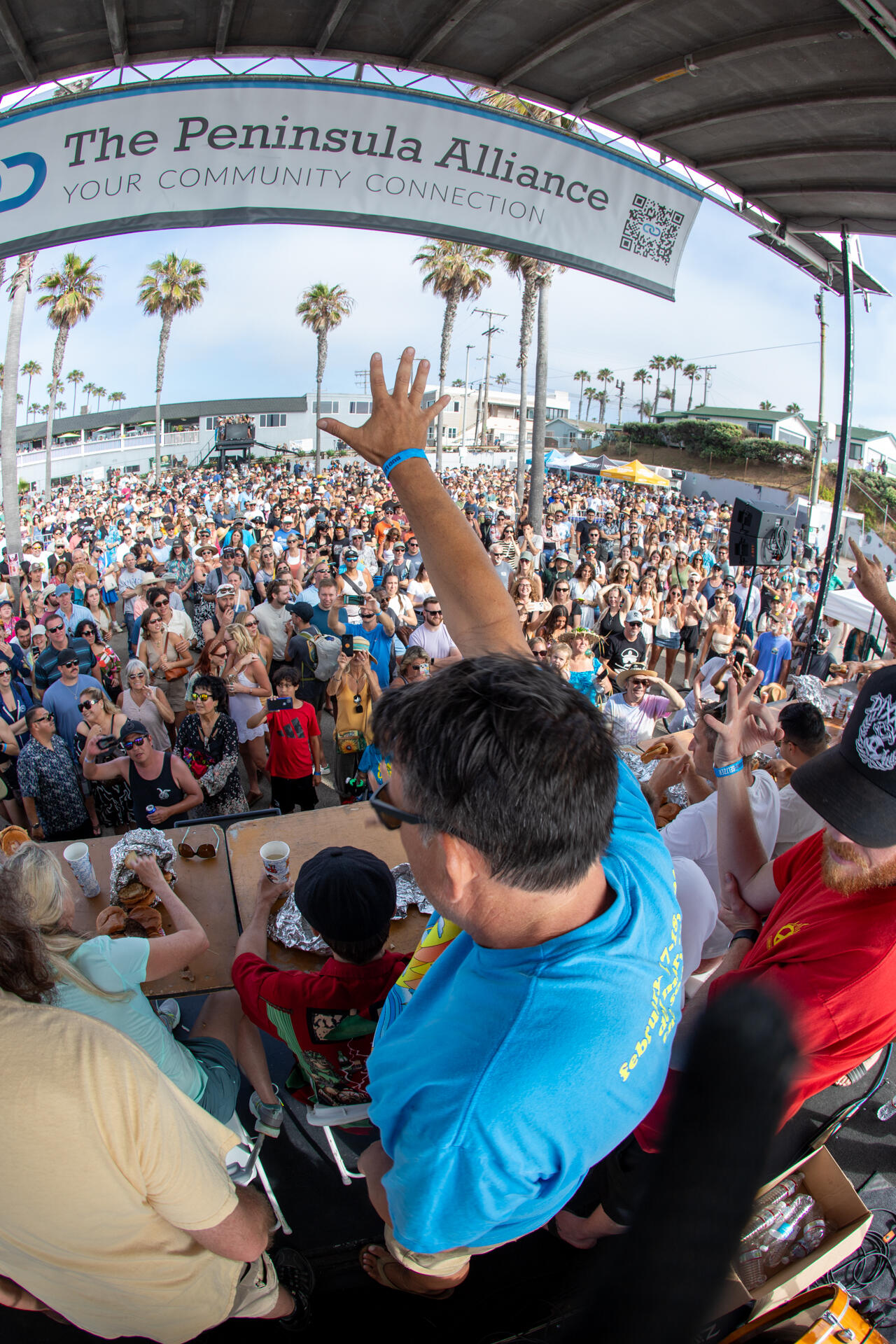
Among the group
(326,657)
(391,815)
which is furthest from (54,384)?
(391,815)

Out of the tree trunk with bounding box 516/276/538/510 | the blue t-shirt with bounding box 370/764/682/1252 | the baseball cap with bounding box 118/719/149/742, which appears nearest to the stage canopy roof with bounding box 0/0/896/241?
the baseball cap with bounding box 118/719/149/742

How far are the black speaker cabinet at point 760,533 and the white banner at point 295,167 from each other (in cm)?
396

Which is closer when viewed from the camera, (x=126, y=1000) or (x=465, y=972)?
(x=465, y=972)

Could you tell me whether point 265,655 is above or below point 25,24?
below

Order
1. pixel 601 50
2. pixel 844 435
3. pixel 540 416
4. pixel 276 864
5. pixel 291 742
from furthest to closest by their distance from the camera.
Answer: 1. pixel 540 416
2. pixel 844 435
3. pixel 291 742
4. pixel 601 50
5. pixel 276 864

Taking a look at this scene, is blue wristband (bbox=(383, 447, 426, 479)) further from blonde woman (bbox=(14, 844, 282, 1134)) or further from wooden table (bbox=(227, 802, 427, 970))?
wooden table (bbox=(227, 802, 427, 970))

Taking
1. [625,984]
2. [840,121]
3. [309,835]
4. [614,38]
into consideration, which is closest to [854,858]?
[625,984]

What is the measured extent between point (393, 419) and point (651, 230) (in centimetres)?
365

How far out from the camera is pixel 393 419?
5.79ft

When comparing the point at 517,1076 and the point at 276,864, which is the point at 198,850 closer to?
the point at 276,864

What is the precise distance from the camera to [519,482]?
26.1 m

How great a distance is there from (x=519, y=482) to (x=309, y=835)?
24.1m

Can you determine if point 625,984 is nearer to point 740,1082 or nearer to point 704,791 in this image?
point 740,1082

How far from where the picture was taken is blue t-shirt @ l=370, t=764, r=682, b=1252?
908 mm
